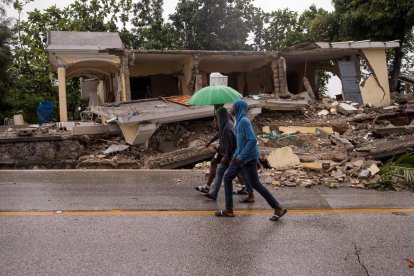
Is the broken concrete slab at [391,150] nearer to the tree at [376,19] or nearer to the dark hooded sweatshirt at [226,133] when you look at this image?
the dark hooded sweatshirt at [226,133]

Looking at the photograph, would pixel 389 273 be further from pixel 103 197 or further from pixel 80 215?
pixel 103 197

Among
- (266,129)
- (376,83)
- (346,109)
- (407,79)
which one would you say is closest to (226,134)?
(266,129)

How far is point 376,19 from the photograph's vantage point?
68.9ft

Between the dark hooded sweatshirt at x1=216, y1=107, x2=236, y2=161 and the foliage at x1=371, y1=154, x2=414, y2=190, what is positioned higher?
the dark hooded sweatshirt at x1=216, y1=107, x2=236, y2=161

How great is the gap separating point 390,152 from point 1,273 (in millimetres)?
9363

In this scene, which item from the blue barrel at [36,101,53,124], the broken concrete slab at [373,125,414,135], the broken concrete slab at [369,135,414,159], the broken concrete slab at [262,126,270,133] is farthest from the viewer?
the blue barrel at [36,101,53,124]

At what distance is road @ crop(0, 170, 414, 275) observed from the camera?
4426mm

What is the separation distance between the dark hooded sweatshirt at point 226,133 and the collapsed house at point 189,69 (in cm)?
673

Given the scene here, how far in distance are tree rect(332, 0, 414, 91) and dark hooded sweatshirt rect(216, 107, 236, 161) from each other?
56.4 ft

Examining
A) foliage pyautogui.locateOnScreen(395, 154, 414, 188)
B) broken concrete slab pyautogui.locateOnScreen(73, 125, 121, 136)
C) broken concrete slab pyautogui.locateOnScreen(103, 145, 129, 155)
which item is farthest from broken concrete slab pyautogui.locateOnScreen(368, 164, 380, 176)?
broken concrete slab pyautogui.locateOnScreen(73, 125, 121, 136)

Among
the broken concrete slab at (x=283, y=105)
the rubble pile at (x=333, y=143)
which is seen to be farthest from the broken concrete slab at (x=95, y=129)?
the broken concrete slab at (x=283, y=105)

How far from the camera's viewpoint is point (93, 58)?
1788cm

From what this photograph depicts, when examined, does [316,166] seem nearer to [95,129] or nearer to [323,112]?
[95,129]

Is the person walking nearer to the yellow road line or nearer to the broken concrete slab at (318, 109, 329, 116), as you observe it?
the yellow road line
